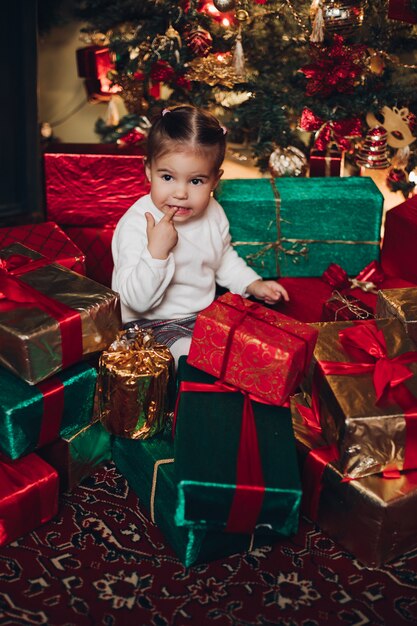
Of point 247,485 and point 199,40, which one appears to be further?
point 199,40

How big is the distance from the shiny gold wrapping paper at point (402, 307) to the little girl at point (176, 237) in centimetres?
27

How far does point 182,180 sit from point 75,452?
2.10ft

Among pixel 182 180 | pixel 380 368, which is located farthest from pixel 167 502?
pixel 182 180

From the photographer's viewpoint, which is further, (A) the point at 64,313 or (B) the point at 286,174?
(B) the point at 286,174

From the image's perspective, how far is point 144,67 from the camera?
2.34 metres

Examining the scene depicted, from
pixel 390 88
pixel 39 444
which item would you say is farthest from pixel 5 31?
pixel 39 444

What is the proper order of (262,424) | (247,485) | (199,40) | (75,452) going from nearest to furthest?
(247,485), (262,424), (75,452), (199,40)

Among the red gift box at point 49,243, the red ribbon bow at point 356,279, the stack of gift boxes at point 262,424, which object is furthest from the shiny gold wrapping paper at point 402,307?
the red gift box at point 49,243

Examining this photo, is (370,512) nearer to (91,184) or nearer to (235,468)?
(235,468)

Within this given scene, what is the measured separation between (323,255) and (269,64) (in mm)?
734

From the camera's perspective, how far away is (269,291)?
72.7 inches

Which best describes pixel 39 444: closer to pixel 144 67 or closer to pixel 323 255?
pixel 323 255

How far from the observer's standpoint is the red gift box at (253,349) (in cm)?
137

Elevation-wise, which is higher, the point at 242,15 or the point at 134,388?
the point at 242,15
